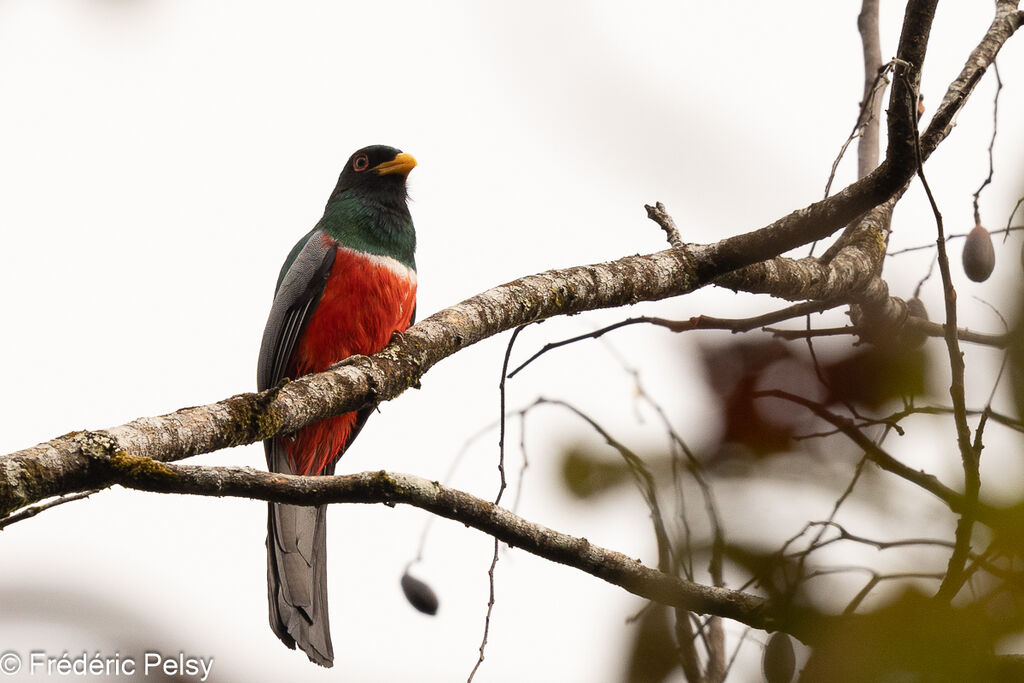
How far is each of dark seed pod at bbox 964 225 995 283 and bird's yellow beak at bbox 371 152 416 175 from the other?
3.18m

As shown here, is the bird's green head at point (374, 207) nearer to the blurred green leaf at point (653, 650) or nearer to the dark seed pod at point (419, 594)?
the dark seed pod at point (419, 594)

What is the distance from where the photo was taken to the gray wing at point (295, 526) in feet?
10.5

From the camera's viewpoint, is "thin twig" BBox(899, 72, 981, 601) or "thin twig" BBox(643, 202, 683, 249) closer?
"thin twig" BBox(899, 72, 981, 601)

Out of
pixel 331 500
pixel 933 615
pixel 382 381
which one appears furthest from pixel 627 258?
pixel 933 615

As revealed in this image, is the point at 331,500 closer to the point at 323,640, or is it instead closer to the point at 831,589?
the point at 831,589

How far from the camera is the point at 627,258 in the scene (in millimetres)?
2707

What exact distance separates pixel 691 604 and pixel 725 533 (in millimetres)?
287

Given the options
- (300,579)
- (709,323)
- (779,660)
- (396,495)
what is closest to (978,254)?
(709,323)

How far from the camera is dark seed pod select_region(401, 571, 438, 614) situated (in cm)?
252

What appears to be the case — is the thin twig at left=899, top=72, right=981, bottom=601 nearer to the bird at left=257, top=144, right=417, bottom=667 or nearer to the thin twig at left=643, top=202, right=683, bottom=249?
the thin twig at left=643, top=202, right=683, bottom=249

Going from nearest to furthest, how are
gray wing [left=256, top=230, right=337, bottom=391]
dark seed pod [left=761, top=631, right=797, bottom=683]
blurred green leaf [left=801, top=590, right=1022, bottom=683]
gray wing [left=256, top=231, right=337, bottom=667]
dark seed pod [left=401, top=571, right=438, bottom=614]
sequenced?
blurred green leaf [left=801, top=590, right=1022, bottom=683] → dark seed pod [left=761, top=631, right=797, bottom=683] → dark seed pod [left=401, top=571, right=438, bottom=614] → gray wing [left=256, top=231, right=337, bottom=667] → gray wing [left=256, top=230, right=337, bottom=391]

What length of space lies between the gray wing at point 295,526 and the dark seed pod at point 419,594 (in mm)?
526

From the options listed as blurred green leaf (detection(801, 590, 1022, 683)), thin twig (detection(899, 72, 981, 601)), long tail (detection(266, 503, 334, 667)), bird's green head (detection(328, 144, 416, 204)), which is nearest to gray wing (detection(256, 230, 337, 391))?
long tail (detection(266, 503, 334, 667))

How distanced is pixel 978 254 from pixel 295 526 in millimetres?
2738
